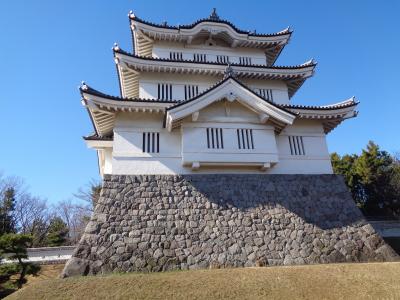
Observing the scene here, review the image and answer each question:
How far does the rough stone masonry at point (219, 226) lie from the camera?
26.7 feet

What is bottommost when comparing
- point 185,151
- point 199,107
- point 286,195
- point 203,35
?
point 286,195

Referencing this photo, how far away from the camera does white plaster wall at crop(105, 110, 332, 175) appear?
384 inches

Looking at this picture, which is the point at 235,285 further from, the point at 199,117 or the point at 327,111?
the point at 327,111

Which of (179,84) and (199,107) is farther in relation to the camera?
(179,84)

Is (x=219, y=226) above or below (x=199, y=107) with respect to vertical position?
below

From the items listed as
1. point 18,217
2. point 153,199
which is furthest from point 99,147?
point 18,217

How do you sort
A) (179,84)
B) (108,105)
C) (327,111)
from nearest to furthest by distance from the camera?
1. (108,105)
2. (327,111)
3. (179,84)

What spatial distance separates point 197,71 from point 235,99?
274 cm

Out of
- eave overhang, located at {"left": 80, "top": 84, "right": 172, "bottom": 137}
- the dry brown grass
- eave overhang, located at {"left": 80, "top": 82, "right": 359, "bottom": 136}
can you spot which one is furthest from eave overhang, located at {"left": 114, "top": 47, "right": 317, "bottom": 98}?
the dry brown grass

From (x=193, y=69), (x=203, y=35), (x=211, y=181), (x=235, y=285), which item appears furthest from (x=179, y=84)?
(x=235, y=285)

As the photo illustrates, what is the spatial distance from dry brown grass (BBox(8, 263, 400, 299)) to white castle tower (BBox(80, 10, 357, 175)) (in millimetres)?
4023

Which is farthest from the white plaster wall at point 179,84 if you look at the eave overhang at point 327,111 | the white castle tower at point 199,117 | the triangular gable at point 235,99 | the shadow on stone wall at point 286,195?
the shadow on stone wall at point 286,195

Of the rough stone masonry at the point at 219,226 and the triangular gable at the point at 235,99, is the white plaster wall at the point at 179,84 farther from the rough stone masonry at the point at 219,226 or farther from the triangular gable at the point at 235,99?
the rough stone masonry at the point at 219,226

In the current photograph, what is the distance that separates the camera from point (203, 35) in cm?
1391
